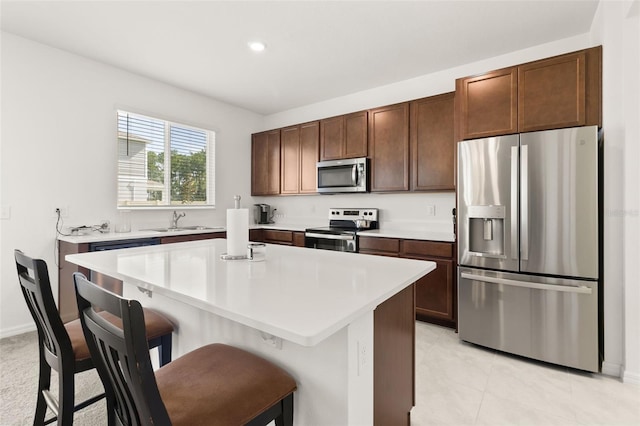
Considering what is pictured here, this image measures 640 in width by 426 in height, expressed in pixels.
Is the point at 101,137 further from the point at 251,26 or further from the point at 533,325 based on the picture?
the point at 533,325

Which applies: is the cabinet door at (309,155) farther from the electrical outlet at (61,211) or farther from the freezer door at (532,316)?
the electrical outlet at (61,211)

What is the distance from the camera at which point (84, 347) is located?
4.33ft

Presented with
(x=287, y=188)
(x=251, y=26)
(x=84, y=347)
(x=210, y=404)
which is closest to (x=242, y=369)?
(x=210, y=404)

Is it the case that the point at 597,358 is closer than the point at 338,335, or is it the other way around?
the point at 338,335

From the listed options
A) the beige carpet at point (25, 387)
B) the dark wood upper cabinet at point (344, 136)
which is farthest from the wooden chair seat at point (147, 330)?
the dark wood upper cabinet at point (344, 136)

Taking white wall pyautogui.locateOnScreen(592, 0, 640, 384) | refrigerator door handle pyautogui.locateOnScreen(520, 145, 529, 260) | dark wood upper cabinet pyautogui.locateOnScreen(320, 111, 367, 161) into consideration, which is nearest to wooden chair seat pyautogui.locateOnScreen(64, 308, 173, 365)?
refrigerator door handle pyautogui.locateOnScreen(520, 145, 529, 260)

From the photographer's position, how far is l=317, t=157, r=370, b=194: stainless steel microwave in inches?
151

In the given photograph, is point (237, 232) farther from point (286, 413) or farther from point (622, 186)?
point (622, 186)

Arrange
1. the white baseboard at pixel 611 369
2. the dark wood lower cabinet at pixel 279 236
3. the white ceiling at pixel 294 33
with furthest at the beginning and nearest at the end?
1. the dark wood lower cabinet at pixel 279 236
2. the white ceiling at pixel 294 33
3. the white baseboard at pixel 611 369

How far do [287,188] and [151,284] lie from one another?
3.62 metres

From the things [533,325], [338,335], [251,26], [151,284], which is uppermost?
[251,26]

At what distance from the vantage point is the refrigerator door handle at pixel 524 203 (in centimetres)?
240

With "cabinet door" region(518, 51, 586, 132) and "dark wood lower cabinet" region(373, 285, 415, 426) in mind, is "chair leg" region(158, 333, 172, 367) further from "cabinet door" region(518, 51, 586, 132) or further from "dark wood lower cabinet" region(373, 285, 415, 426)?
"cabinet door" region(518, 51, 586, 132)

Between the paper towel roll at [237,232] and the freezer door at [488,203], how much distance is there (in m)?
1.91
